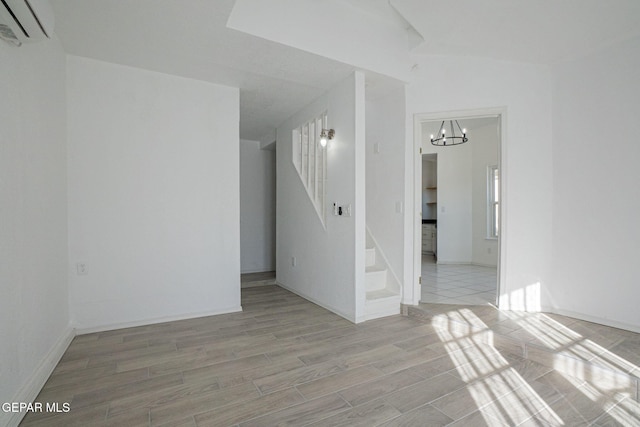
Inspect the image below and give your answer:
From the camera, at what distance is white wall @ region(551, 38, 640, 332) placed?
2.81 m

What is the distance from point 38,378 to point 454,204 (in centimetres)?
696

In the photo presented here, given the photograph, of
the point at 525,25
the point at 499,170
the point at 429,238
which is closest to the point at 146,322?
the point at 499,170

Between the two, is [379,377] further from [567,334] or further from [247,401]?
[567,334]

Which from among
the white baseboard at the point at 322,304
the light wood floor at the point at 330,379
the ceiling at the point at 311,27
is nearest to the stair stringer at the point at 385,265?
the light wood floor at the point at 330,379

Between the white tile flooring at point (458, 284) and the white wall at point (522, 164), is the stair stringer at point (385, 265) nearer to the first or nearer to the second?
the white tile flooring at point (458, 284)

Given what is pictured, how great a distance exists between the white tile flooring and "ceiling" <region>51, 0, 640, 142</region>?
2.67 m

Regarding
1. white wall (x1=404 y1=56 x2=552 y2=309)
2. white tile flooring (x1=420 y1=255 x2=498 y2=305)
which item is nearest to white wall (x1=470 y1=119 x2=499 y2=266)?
white tile flooring (x1=420 y1=255 x2=498 y2=305)

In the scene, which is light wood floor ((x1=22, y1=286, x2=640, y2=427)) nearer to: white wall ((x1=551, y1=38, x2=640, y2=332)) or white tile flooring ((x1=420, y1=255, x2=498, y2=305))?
white wall ((x1=551, y1=38, x2=640, y2=332))

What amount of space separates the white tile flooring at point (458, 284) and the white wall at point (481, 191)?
1.01ft

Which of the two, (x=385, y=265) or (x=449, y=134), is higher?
(x=449, y=134)

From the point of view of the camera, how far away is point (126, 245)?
3.05 metres

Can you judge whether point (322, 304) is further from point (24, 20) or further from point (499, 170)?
point (24, 20)

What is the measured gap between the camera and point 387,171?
12.5 ft

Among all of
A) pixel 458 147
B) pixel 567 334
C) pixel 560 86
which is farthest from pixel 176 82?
pixel 458 147
